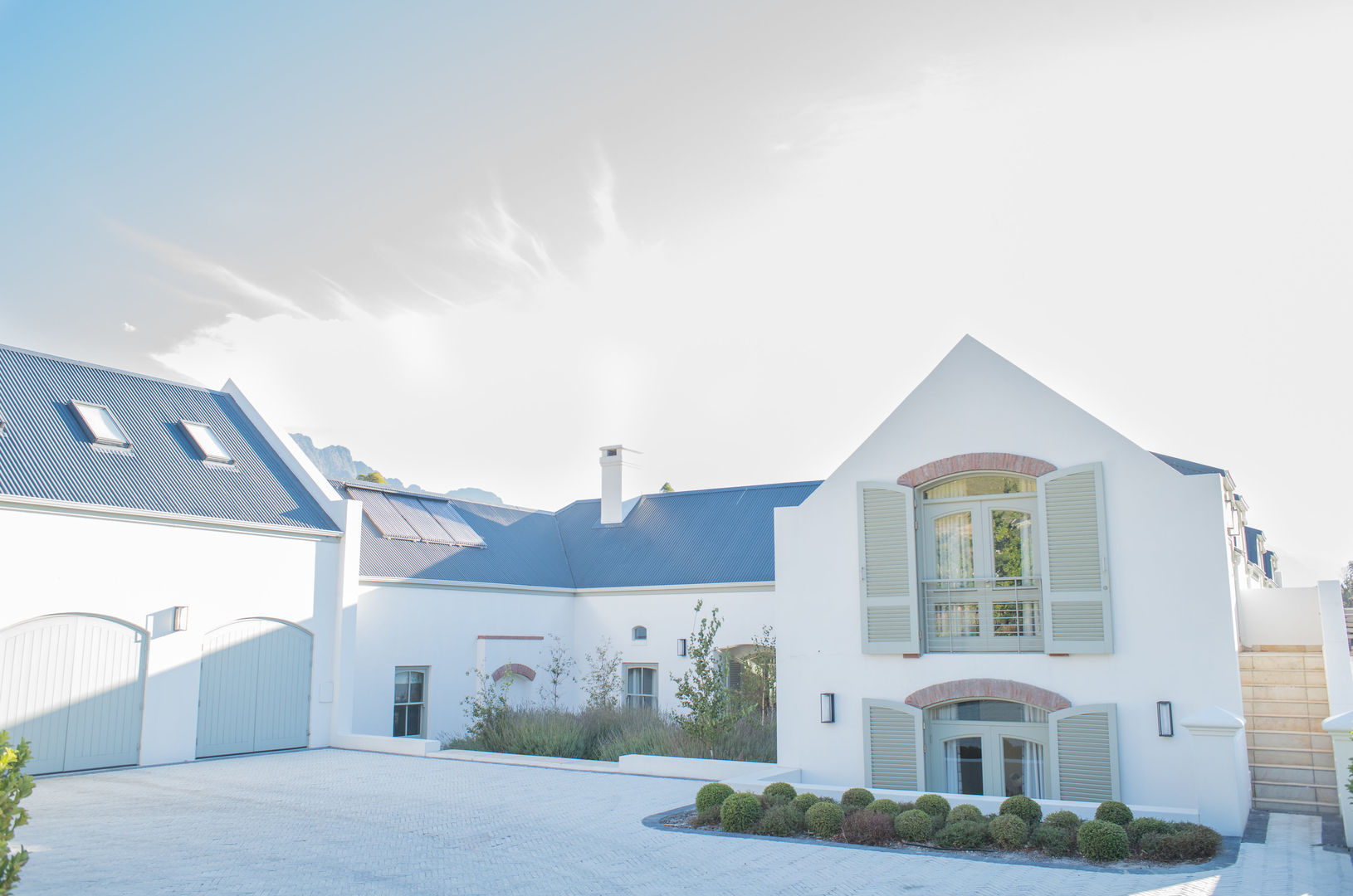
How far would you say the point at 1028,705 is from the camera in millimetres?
12281

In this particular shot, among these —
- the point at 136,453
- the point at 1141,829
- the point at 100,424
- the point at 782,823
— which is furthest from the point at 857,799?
the point at 100,424

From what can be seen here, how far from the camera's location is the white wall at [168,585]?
1370 cm

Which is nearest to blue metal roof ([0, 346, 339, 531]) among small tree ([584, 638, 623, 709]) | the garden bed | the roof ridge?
the roof ridge

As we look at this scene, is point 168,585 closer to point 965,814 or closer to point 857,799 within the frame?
point 857,799

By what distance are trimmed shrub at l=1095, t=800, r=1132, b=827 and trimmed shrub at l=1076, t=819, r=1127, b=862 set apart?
0.78 metres

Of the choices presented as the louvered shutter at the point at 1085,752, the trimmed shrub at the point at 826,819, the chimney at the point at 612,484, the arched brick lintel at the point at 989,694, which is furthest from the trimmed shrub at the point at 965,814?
the chimney at the point at 612,484

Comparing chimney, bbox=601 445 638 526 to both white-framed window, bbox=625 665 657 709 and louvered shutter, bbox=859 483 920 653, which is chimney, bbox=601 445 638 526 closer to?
white-framed window, bbox=625 665 657 709

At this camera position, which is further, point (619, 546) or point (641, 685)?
point (619, 546)

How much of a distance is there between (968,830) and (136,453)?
14.8m

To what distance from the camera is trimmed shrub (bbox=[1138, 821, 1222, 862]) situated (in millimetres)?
8930

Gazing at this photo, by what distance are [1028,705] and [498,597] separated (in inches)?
534

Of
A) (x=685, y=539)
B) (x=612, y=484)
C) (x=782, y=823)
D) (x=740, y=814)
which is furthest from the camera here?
(x=612, y=484)

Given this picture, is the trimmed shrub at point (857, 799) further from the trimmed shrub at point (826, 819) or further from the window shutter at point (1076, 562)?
the window shutter at point (1076, 562)

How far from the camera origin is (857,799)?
10.8 meters
